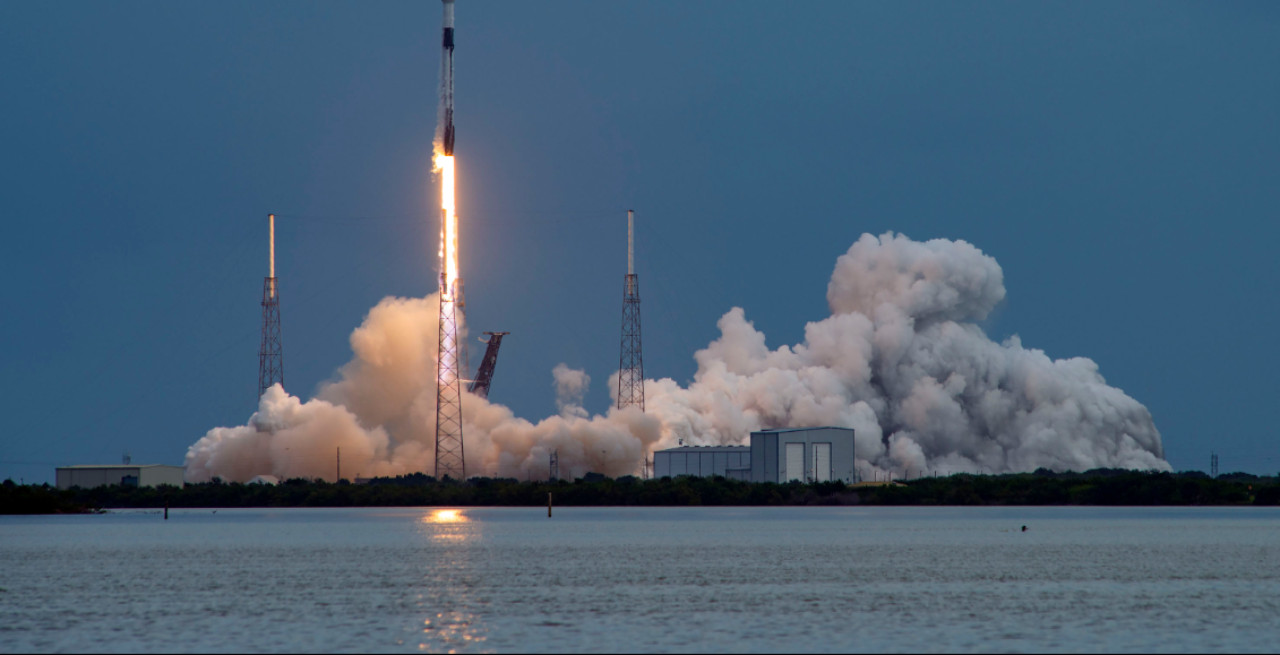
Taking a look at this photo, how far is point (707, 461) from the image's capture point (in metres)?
123

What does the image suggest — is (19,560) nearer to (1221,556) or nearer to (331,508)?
(1221,556)

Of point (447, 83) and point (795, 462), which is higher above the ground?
point (447, 83)

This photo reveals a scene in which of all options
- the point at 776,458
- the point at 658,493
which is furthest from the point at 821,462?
the point at 658,493

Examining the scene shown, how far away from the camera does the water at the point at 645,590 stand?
111 feet

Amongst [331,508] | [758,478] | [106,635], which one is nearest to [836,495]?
[758,478]

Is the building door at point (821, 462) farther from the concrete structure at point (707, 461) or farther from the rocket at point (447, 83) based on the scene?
the rocket at point (447, 83)

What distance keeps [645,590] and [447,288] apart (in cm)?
6052

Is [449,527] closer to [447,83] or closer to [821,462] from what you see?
[447,83]

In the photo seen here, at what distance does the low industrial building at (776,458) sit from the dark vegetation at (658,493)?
1.15 meters

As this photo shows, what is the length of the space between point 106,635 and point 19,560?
94.4 feet

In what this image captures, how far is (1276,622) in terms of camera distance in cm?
3628

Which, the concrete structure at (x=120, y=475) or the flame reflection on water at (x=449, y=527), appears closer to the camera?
the flame reflection on water at (x=449, y=527)

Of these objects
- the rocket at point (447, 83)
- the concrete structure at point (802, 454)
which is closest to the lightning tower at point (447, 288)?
the rocket at point (447, 83)

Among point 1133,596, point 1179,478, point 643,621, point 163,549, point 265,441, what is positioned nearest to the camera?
point 643,621
